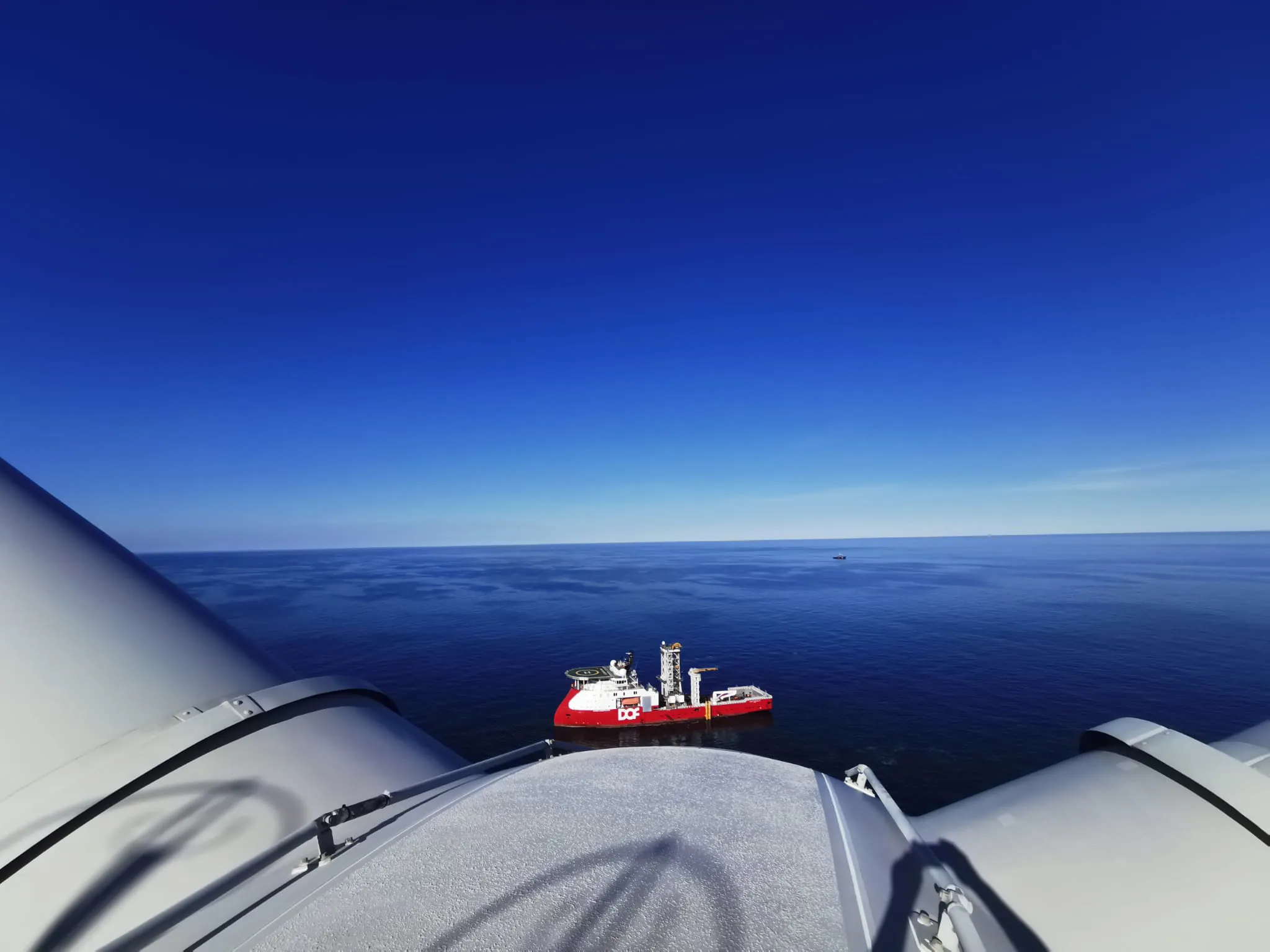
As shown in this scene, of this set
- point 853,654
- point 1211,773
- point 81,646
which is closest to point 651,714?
point 853,654

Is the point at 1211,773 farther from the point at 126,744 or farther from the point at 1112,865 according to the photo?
the point at 126,744

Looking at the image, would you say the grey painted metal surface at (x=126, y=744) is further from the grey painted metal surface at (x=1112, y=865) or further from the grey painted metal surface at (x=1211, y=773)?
the grey painted metal surface at (x=1211, y=773)

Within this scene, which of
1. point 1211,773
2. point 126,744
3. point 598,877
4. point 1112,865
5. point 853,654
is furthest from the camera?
point 853,654

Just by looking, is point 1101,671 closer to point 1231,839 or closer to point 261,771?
point 1231,839

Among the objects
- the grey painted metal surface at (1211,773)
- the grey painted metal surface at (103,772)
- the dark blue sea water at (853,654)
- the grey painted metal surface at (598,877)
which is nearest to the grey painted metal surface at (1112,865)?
the grey painted metal surface at (1211,773)

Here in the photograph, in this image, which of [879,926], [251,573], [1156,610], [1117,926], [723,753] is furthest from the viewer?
[251,573]

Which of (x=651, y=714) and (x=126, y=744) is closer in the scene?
(x=126, y=744)

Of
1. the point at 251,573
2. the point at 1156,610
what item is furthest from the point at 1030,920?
the point at 251,573

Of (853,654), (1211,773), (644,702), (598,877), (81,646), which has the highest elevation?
(81,646)
